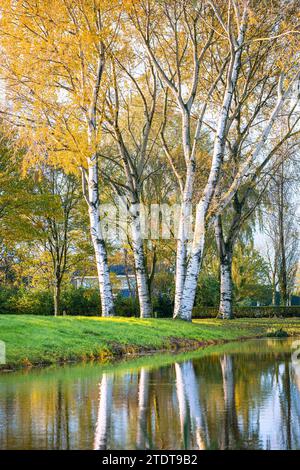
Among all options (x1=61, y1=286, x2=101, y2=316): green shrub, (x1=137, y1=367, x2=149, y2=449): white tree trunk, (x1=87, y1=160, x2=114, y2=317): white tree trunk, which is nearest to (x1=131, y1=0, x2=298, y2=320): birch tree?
(x1=87, y1=160, x2=114, y2=317): white tree trunk

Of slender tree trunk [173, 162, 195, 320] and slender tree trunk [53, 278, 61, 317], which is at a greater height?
slender tree trunk [173, 162, 195, 320]

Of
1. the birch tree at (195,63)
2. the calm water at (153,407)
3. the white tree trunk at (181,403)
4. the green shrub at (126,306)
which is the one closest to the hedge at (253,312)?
the green shrub at (126,306)

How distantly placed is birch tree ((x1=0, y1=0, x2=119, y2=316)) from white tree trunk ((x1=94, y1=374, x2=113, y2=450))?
15.8 meters

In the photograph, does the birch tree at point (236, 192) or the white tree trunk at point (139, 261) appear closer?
the white tree trunk at point (139, 261)

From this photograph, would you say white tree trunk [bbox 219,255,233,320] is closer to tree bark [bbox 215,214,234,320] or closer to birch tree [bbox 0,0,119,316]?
tree bark [bbox 215,214,234,320]

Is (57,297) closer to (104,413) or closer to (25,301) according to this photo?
(25,301)

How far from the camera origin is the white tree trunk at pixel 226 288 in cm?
4006

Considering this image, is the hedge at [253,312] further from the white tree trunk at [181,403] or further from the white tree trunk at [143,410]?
the white tree trunk at [143,410]

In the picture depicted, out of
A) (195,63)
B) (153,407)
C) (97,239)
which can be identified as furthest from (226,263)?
(153,407)

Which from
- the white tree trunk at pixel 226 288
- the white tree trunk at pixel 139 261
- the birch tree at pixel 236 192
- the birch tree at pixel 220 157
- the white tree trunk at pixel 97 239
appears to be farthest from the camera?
the white tree trunk at pixel 226 288

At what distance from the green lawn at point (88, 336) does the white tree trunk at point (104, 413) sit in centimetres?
424

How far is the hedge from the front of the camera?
4906 centimetres

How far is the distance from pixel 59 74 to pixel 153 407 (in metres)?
21.4

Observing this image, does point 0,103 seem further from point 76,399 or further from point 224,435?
point 224,435
